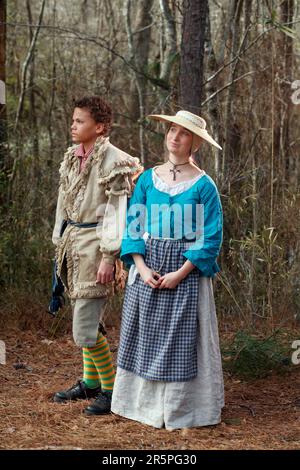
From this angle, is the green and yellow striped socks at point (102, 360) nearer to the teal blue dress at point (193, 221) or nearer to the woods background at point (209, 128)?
the teal blue dress at point (193, 221)

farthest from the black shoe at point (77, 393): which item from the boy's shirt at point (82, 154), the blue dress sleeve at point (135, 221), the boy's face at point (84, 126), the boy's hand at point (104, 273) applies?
the boy's face at point (84, 126)

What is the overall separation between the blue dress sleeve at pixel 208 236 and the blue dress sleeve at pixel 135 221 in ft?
1.02

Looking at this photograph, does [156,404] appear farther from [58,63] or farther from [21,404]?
[58,63]

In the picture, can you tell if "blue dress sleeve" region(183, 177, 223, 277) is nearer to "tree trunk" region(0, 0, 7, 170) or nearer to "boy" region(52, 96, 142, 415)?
"boy" region(52, 96, 142, 415)

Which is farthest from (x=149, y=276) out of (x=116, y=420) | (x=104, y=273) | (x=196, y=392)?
(x=116, y=420)

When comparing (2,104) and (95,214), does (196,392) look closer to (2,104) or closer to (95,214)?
(95,214)

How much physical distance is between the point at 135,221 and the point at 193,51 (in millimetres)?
1715

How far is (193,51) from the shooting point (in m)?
5.44

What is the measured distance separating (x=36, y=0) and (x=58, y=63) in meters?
1.91

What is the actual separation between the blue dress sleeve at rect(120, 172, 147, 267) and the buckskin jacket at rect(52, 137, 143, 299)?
1.4 inches

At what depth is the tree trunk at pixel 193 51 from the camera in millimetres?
5410

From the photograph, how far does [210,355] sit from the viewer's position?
161 inches
